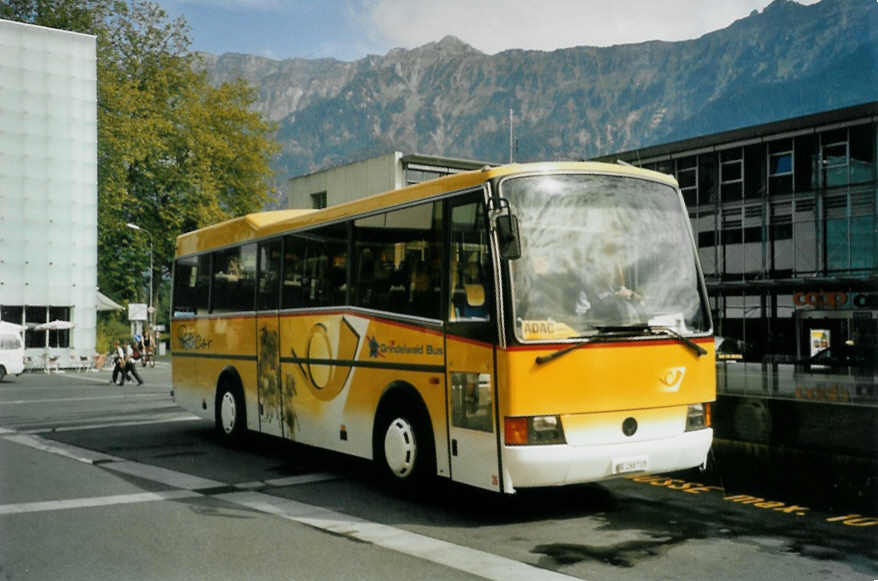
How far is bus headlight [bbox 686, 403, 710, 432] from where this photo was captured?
8.22m

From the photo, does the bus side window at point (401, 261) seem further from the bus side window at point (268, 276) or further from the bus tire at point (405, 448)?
the bus side window at point (268, 276)

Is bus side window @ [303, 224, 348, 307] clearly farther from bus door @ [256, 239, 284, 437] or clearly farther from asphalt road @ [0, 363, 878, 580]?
asphalt road @ [0, 363, 878, 580]

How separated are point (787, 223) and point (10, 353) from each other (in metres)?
34.9

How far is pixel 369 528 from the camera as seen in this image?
25.3 ft

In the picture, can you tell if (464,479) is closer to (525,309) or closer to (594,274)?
(525,309)

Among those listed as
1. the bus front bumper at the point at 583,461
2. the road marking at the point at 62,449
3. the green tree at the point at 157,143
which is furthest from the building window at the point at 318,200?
the bus front bumper at the point at 583,461

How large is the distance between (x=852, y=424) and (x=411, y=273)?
4.58m

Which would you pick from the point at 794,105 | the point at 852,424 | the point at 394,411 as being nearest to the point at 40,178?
the point at 394,411

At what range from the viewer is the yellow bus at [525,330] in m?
7.55

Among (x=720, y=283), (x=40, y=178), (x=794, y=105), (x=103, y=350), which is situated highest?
(x=794, y=105)

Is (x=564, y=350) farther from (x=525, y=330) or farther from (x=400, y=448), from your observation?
(x=400, y=448)

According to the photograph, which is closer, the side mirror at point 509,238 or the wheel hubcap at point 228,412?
the side mirror at point 509,238

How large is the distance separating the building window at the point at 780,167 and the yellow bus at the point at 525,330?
1481 inches

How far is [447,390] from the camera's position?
830 cm
